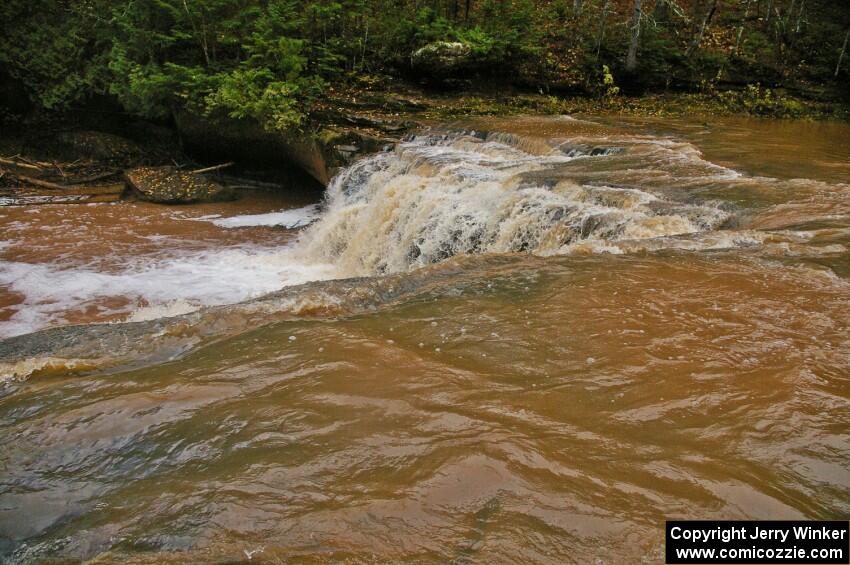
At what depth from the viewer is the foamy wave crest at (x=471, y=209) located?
22.1 feet

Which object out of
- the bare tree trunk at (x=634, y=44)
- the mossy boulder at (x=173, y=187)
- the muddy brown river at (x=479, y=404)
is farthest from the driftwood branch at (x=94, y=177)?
the bare tree trunk at (x=634, y=44)

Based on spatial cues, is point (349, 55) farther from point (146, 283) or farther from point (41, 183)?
point (146, 283)

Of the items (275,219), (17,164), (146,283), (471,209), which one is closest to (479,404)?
(471,209)

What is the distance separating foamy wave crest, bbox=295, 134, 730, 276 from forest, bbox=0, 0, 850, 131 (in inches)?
166

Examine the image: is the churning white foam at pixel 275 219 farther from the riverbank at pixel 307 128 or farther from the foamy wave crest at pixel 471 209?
the riverbank at pixel 307 128

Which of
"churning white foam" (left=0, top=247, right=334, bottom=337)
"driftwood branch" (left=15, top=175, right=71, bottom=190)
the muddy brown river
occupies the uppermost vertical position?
the muddy brown river

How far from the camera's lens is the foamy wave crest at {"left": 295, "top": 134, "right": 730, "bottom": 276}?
6750 mm

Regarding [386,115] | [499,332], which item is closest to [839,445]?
[499,332]

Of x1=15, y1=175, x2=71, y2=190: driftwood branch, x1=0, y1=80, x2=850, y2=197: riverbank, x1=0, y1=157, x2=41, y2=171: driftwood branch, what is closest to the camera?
x1=0, y1=80, x2=850, y2=197: riverbank

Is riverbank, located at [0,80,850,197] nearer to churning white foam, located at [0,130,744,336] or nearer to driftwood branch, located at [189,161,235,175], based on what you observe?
driftwood branch, located at [189,161,235,175]

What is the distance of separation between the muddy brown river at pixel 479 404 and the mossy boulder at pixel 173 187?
7036 mm

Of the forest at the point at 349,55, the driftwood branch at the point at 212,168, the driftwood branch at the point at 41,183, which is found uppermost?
the forest at the point at 349,55

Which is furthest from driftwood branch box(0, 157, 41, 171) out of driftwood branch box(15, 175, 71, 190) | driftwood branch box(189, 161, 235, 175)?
driftwood branch box(189, 161, 235, 175)

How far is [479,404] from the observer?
3119mm
